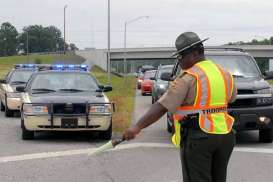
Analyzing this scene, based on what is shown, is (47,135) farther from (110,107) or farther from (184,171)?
(184,171)

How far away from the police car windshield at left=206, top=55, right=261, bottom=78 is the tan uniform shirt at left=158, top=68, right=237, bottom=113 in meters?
8.12

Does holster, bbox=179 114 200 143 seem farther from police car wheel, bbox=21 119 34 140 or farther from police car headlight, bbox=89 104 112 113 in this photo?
police car wheel, bbox=21 119 34 140

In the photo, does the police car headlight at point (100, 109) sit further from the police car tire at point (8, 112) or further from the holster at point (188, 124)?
the holster at point (188, 124)

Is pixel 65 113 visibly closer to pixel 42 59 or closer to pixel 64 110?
pixel 64 110

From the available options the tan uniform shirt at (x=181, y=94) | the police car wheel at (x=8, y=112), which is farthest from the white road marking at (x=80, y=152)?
the police car wheel at (x=8, y=112)

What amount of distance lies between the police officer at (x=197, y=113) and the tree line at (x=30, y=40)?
163 metres

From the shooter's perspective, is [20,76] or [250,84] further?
[20,76]

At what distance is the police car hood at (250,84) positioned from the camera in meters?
11.9

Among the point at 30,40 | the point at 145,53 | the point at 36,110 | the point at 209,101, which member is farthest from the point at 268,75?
the point at 30,40

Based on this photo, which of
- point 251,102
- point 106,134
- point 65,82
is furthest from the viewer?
point 65,82

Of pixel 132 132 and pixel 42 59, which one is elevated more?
pixel 132 132

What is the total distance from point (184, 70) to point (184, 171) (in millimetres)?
800

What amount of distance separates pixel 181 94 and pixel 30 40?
16562 cm

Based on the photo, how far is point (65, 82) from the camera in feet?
45.7
